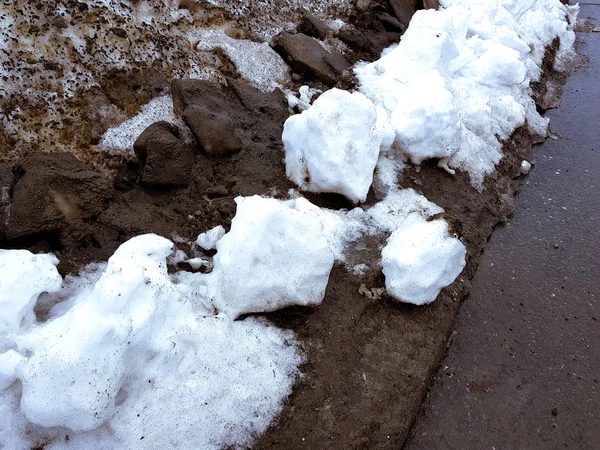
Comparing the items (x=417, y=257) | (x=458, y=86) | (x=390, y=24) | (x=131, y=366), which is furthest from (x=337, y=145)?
(x=390, y=24)

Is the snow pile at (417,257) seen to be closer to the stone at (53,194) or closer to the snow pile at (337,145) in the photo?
the snow pile at (337,145)

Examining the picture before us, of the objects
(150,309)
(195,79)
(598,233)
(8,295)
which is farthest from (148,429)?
(598,233)

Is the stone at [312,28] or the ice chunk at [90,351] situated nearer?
the ice chunk at [90,351]

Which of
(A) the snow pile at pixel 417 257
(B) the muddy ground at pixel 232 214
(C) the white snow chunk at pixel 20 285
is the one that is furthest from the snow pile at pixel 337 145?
(C) the white snow chunk at pixel 20 285

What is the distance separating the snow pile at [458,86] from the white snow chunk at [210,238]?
145 cm

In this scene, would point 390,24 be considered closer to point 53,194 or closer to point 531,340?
point 531,340

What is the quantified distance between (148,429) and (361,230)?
1497 millimetres

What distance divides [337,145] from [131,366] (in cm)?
160

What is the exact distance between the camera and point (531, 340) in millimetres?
2605

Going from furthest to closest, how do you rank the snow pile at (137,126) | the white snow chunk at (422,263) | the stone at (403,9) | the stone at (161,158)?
the stone at (403,9) → the snow pile at (137,126) → the stone at (161,158) → the white snow chunk at (422,263)

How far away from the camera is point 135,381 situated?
1.85 metres

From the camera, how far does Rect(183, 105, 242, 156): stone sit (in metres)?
2.80

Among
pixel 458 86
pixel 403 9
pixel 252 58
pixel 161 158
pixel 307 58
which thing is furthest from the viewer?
pixel 403 9

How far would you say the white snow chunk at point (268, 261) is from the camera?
84.2 inches
